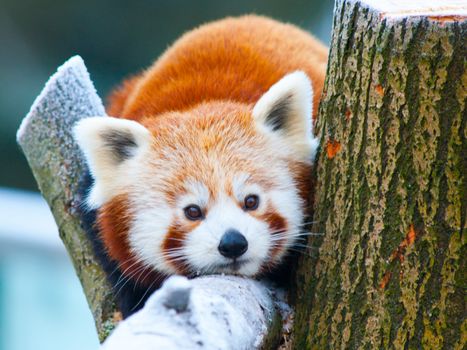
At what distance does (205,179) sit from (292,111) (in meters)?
0.43

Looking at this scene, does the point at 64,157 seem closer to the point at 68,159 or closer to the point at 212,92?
the point at 68,159

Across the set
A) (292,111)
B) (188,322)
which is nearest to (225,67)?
(292,111)

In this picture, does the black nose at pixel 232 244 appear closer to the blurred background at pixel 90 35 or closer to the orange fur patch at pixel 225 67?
the orange fur patch at pixel 225 67

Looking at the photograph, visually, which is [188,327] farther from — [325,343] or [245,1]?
[245,1]

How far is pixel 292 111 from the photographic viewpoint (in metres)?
2.75

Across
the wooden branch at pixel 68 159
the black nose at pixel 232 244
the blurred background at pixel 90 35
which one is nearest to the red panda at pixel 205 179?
the black nose at pixel 232 244

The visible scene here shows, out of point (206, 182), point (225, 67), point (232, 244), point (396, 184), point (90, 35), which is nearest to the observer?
point (396, 184)

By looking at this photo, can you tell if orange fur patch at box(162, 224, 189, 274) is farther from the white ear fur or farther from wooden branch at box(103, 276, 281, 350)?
wooden branch at box(103, 276, 281, 350)

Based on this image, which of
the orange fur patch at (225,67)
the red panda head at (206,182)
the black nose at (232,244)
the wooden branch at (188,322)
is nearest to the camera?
the wooden branch at (188,322)

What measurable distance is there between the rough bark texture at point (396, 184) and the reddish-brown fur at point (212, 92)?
0.35 meters

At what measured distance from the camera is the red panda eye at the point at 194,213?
256cm

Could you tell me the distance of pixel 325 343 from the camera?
2400 millimetres

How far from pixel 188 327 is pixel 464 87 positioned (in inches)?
Result: 39.9

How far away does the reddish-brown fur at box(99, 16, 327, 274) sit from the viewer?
8.70 feet
